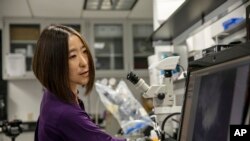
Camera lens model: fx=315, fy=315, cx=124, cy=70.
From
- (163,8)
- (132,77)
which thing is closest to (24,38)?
(163,8)

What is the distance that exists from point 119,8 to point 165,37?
1.05 metres

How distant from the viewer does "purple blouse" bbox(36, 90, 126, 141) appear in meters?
0.93

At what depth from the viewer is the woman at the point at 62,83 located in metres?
0.94

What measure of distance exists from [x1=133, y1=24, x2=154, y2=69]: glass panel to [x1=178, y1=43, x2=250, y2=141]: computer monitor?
3.52 meters

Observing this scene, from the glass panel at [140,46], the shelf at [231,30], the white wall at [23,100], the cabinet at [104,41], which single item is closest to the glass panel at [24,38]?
the cabinet at [104,41]

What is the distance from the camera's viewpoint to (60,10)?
3.77 meters

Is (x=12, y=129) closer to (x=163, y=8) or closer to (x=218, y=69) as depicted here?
(x=163, y=8)

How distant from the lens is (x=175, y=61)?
4.58 feet

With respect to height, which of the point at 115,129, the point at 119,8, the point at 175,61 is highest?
the point at 119,8

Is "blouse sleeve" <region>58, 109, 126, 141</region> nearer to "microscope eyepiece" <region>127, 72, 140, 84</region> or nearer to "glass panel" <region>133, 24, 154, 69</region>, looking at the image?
"microscope eyepiece" <region>127, 72, 140, 84</region>

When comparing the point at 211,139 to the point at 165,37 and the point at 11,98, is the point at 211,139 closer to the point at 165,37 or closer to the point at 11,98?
the point at 165,37

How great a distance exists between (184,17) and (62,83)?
1441 millimetres

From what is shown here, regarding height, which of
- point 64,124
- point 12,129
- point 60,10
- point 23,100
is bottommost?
point 12,129

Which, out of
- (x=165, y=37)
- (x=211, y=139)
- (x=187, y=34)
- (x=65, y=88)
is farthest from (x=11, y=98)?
(x=211, y=139)
